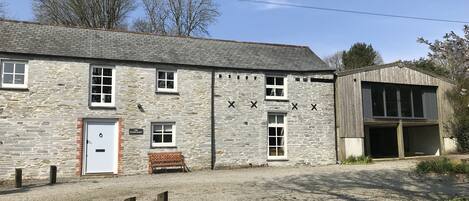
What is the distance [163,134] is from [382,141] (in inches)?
641

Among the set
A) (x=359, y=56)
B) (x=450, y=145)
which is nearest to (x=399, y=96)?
(x=450, y=145)

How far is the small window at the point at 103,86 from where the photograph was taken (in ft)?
61.2

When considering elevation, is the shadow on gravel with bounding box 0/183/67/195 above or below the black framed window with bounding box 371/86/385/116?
below

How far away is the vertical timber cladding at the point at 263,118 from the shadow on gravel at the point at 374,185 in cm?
458

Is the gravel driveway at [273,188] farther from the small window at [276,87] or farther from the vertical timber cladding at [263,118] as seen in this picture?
the small window at [276,87]

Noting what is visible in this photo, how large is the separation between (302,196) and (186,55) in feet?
36.7

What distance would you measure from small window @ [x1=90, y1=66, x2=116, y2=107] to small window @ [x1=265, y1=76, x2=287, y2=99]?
707cm

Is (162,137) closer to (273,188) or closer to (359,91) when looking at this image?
(273,188)

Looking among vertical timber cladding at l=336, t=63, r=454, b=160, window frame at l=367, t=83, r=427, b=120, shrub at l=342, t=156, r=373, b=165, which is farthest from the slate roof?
shrub at l=342, t=156, r=373, b=165

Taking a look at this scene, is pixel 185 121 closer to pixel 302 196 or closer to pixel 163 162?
pixel 163 162

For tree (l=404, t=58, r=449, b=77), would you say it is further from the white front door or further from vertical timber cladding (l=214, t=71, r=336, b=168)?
the white front door

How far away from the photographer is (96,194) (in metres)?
12.4

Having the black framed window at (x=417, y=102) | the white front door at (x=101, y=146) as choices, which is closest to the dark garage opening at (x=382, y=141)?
the black framed window at (x=417, y=102)

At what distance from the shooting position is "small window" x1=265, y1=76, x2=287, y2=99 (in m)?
21.5
